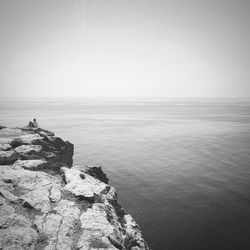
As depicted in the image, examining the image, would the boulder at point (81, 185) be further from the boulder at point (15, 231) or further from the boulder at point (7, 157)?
the boulder at point (7, 157)

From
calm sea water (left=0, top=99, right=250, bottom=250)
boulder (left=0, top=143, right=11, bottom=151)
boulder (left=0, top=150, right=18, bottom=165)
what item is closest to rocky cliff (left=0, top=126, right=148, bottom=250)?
boulder (left=0, top=150, right=18, bottom=165)

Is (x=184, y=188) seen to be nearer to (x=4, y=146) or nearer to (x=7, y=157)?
(x=7, y=157)

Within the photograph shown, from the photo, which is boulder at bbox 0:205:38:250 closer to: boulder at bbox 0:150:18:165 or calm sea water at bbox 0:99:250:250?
boulder at bbox 0:150:18:165

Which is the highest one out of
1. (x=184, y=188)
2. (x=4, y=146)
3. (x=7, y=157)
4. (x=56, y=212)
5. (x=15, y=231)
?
(x=4, y=146)

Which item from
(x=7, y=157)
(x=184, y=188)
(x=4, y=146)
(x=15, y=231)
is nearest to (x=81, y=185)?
(x=15, y=231)

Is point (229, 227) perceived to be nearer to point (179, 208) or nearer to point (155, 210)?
point (179, 208)

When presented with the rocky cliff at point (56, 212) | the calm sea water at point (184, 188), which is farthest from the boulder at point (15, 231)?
the calm sea water at point (184, 188)

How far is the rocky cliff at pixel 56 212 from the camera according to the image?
6676 mm

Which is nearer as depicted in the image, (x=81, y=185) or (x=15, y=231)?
(x=15, y=231)

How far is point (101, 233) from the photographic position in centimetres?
739

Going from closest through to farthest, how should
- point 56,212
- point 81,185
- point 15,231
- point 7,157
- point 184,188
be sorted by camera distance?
point 15,231 → point 56,212 → point 81,185 → point 7,157 → point 184,188

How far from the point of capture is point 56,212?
8.28 meters

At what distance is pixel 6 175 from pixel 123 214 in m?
7.97

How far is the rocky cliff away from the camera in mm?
6676
